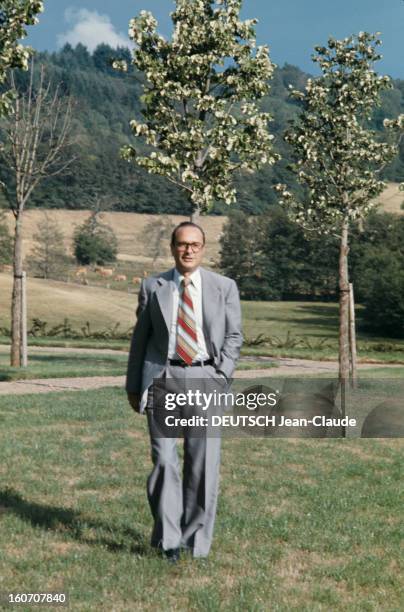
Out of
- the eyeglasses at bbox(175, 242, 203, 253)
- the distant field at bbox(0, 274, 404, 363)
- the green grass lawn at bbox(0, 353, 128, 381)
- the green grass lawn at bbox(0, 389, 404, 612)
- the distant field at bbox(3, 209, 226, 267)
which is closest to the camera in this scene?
the green grass lawn at bbox(0, 389, 404, 612)

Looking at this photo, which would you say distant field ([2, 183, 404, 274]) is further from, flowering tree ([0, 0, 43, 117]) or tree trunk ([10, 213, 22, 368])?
flowering tree ([0, 0, 43, 117])

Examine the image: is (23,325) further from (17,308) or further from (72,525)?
(72,525)

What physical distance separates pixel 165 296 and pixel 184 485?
5.18ft

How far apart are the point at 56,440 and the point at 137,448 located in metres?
1.31

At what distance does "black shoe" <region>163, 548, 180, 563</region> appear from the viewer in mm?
6098

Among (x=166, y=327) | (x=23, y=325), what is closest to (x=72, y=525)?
(x=166, y=327)

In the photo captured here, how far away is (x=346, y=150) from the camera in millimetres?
20141

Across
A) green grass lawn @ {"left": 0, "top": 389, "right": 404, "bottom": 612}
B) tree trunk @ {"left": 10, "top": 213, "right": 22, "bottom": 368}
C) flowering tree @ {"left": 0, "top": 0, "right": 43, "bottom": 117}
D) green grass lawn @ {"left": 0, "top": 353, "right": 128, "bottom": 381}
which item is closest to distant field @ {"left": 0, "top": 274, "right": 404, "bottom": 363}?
green grass lawn @ {"left": 0, "top": 353, "right": 128, "bottom": 381}

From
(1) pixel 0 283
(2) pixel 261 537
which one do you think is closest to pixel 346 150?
(2) pixel 261 537

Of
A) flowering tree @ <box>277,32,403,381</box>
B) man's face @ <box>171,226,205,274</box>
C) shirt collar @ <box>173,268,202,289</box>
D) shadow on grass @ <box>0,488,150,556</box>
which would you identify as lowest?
shadow on grass @ <box>0,488,150,556</box>

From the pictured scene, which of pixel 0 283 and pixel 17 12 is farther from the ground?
pixel 17 12

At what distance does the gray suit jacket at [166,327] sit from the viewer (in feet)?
20.1

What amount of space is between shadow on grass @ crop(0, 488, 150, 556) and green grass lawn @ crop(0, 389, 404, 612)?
18 millimetres

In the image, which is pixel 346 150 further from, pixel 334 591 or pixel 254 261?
pixel 254 261
